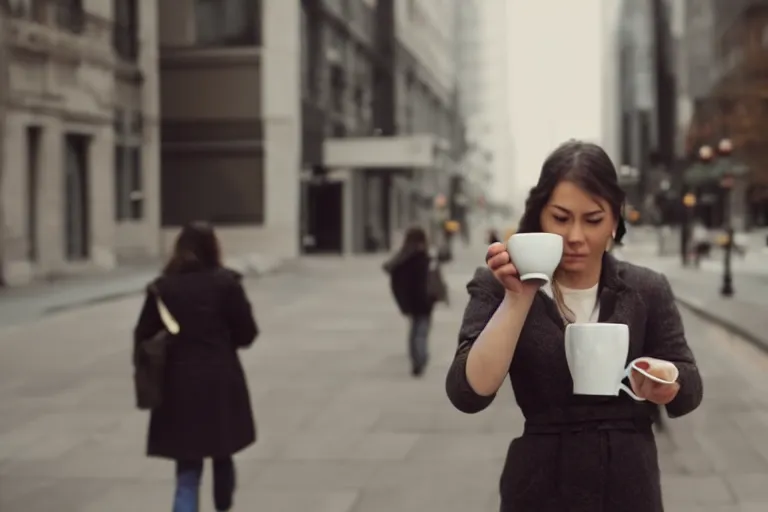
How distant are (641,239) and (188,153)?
4828cm

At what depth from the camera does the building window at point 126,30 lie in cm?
3669

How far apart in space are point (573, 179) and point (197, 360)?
322cm

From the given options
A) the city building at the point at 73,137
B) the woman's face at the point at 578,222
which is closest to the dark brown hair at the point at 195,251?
the woman's face at the point at 578,222

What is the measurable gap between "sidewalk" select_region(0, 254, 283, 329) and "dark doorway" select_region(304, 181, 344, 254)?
18827 millimetres

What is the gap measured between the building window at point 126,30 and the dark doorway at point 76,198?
5671mm

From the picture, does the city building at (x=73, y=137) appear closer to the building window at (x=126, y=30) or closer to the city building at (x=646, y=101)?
the building window at (x=126, y=30)

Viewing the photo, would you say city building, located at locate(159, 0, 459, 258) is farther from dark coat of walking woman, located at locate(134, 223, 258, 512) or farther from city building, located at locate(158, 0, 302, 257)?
dark coat of walking woman, located at locate(134, 223, 258, 512)

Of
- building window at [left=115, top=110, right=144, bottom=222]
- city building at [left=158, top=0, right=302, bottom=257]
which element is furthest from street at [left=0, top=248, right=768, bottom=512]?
city building at [left=158, top=0, right=302, bottom=257]

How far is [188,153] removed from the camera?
4216 cm

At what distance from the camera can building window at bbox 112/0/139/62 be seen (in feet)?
120

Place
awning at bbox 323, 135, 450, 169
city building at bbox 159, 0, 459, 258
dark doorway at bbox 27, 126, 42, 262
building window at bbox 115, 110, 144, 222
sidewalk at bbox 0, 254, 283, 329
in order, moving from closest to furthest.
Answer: sidewalk at bbox 0, 254, 283, 329
dark doorway at bbox 27, 126, 42, 262
building window at bbox 115, 110, 144, 222
city building at bbox 159, 0, 459, 258
awning at bbox 323, 135, 450, 169

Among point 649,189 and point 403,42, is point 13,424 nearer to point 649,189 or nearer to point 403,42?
point 403,42

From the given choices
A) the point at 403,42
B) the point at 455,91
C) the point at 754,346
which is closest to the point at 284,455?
the point at 754,346

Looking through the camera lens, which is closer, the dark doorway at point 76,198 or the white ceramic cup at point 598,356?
the white ceramic cup at point 598,356
